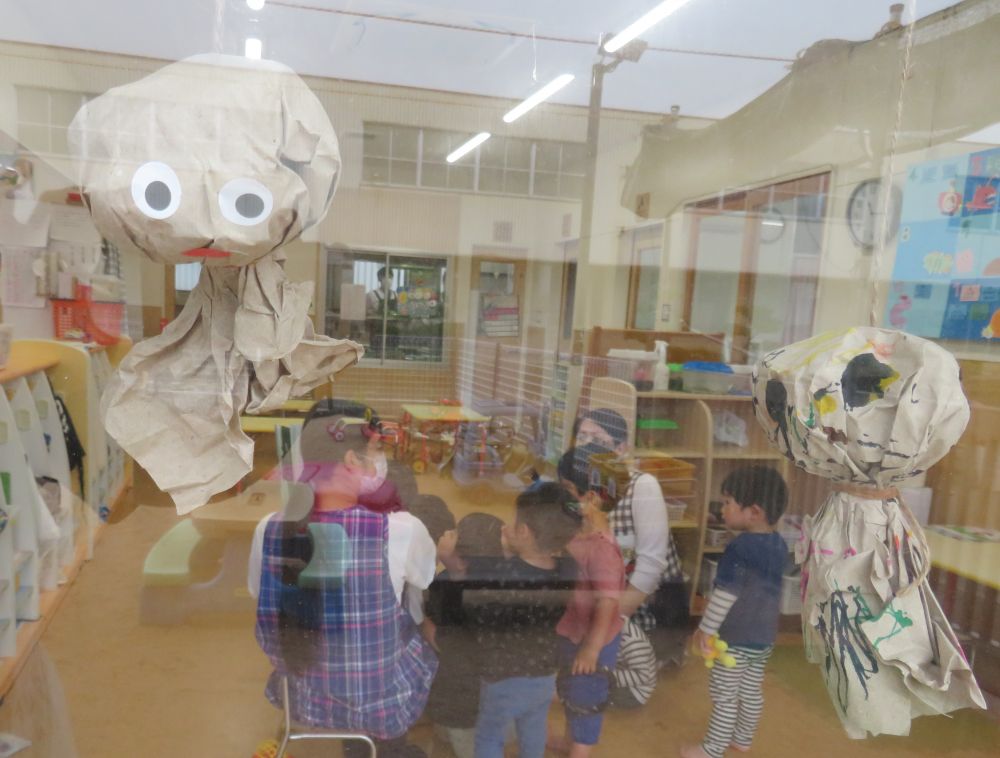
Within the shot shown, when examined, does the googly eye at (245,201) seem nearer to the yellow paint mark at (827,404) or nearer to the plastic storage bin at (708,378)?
the yellow paint mark at (827,404)

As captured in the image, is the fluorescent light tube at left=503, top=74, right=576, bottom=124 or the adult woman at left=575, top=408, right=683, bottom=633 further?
the adult woman at left=575, top=408, right=683, bottom=633

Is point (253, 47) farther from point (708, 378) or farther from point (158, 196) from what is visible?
point (708, 378)

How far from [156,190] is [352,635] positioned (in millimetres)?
636

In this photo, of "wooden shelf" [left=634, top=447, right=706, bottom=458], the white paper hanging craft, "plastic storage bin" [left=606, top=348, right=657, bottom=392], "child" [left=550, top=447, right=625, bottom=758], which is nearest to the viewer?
the white paper hanging craft

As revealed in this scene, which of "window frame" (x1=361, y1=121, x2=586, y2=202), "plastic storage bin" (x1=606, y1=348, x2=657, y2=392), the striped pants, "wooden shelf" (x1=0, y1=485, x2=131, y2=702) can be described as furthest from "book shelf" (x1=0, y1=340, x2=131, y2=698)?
the striped pants

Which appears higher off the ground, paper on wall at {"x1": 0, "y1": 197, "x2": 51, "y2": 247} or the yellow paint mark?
paper on wall at {"x1": 0, "y1": 197, "x2": 51, "y2": 247}

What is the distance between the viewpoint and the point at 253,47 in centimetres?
74

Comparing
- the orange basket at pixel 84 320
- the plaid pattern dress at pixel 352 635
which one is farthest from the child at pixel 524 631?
the orange basket at pixel 84 320

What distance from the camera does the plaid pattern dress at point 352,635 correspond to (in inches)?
34.7

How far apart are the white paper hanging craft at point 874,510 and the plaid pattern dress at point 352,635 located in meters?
0.53

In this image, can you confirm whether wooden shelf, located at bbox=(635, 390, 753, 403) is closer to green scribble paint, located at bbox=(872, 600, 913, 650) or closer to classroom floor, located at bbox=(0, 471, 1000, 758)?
classroom floor, located at bbox=(0, 471, 1000, 758)

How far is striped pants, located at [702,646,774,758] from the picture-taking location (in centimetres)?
110

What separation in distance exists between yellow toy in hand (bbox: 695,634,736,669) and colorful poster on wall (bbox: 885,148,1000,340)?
0.64m

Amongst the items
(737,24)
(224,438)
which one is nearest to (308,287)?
(224,438)
